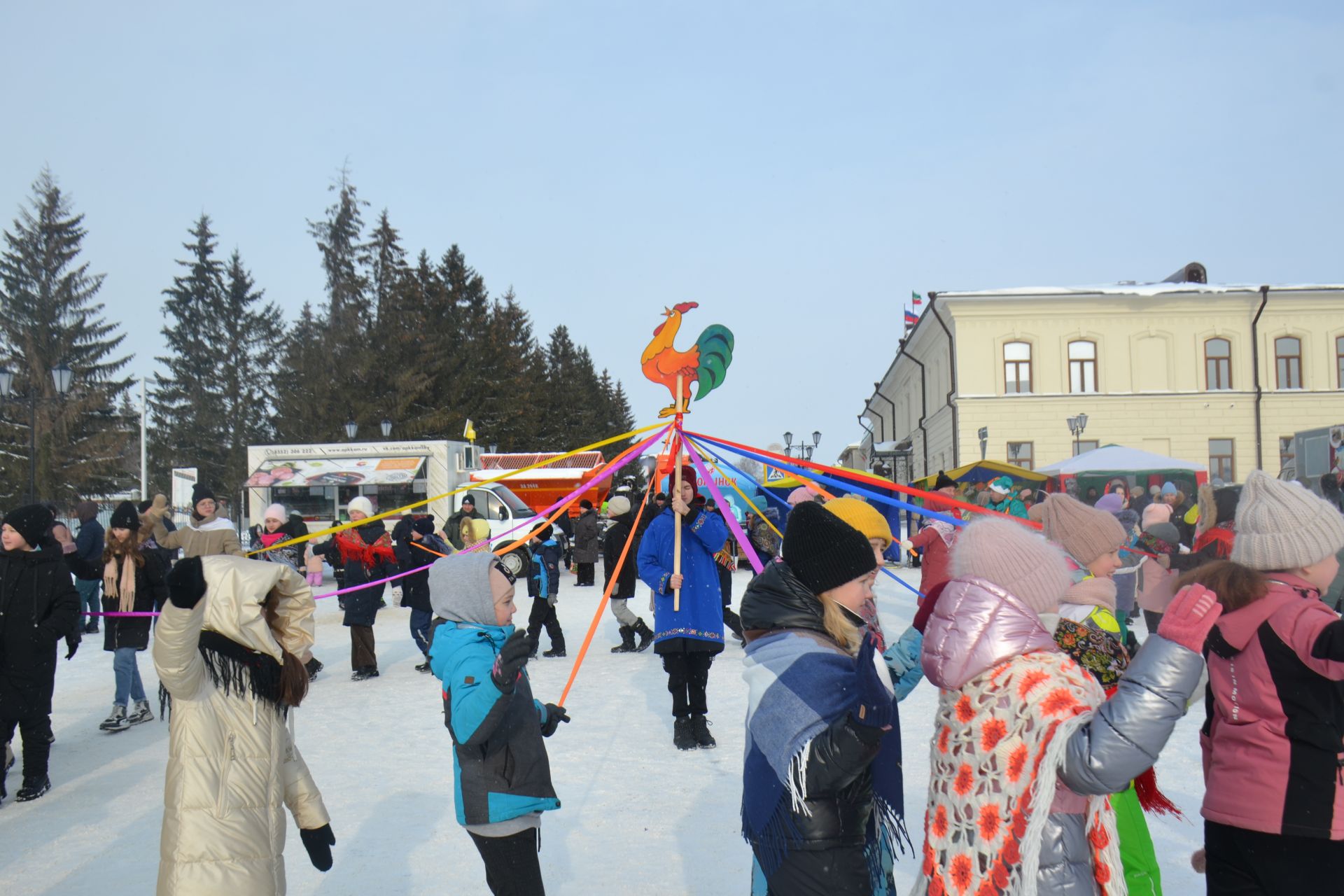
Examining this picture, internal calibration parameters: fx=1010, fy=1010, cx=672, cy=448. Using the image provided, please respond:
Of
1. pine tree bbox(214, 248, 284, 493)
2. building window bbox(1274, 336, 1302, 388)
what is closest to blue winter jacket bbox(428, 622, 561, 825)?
building window bbox(1274, 336, 1302, 388)

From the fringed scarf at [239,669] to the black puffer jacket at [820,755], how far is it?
170cm

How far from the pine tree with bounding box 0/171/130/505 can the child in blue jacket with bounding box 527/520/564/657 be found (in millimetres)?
33907

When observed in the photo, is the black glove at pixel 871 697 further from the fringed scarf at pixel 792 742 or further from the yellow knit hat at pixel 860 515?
the yellow knit hat at pixel 860 515

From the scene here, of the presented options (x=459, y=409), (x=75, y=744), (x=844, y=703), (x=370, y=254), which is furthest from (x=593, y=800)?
(x=370, y=254)

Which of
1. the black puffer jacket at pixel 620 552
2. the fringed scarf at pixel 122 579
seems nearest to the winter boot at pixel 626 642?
the black puffer jacket at pixel 620 552

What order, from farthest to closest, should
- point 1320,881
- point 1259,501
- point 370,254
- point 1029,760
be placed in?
point 370,254
point 1259,501
point 1320,881
point 1029,760

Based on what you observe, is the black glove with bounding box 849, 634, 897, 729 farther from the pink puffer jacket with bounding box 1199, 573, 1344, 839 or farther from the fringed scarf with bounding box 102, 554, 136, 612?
the fringed scarf with bounding box 102, 554, 136, 612

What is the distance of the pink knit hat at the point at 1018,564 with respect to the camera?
2402 millimetres

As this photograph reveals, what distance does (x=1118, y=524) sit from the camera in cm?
333

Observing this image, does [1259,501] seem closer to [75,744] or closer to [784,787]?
[784,787]

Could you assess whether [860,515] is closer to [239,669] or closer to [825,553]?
[825,553]

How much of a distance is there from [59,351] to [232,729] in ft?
163

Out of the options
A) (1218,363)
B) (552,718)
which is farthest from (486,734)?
(1218,363)

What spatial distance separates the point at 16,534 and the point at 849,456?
76328 mm
